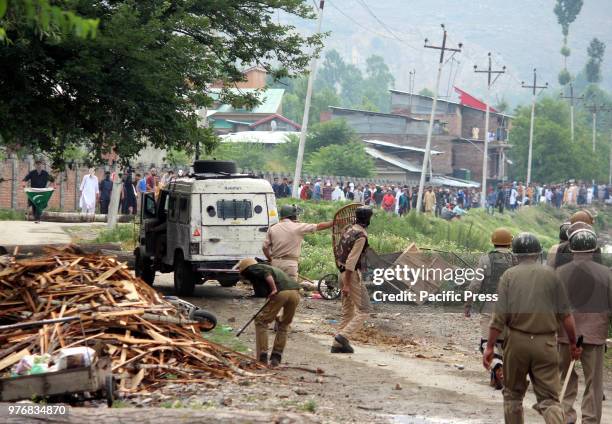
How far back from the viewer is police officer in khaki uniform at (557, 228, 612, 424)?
10031mm

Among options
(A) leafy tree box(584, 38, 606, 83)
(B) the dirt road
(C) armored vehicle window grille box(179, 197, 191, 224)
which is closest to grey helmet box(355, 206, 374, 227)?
(B) the dirt road

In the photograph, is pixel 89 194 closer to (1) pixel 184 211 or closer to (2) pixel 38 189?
(2) pixel 38 189

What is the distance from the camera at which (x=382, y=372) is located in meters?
14.0

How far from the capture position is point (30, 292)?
522 inches

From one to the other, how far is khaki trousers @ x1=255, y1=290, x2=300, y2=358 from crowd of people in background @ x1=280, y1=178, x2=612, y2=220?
34.7 metres

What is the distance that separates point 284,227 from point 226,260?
5292 millimetres

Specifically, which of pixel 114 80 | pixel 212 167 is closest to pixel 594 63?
pixel 212 167

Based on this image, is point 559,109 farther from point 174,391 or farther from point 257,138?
point 174,391

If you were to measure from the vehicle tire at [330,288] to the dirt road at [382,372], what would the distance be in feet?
1.20

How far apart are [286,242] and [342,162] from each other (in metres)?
70.1

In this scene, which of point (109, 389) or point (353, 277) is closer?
point (109, 389)

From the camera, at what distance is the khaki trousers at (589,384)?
1013cm

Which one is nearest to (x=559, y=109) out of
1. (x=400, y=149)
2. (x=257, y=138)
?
(x=400, y=149)

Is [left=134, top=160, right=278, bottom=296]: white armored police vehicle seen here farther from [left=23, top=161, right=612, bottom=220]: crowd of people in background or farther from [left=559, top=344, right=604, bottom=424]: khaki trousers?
[left=559, top=344, right=604, bottom=424]: khaki trousers
